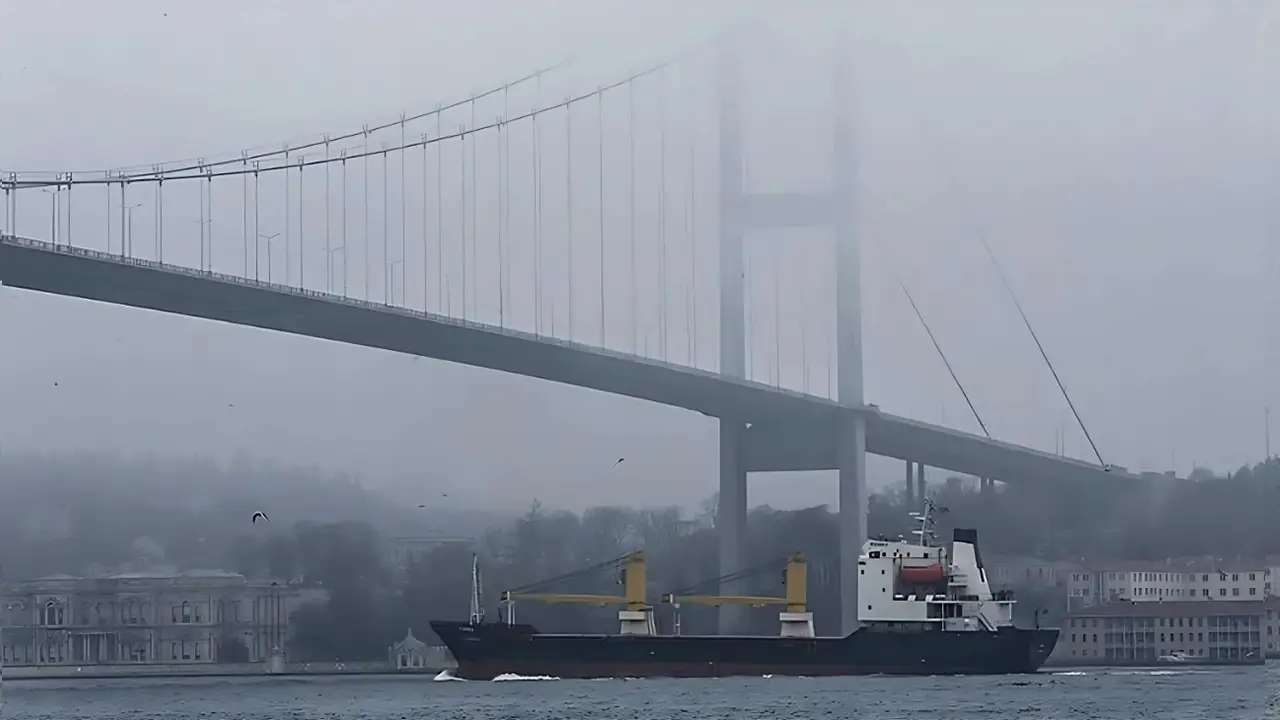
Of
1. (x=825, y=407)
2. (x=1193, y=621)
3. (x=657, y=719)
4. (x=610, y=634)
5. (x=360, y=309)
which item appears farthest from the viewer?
(x=1193, y=621)

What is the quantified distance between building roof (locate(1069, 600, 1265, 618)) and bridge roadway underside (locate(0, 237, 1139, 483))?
15.5ft

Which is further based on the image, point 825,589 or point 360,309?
point 825,589

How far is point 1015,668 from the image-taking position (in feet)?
141

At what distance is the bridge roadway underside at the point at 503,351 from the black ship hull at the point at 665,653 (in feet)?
9.80

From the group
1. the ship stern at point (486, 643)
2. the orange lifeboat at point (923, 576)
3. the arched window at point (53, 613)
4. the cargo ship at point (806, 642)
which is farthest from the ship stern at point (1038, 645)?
the arched window at point (53, 613)

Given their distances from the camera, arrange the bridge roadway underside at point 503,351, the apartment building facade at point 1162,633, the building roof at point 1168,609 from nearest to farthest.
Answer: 1. the bridge roadway underside at point 503,351
2. the building roof at point 1168,609
3. the apartment building facade at point 1162,633

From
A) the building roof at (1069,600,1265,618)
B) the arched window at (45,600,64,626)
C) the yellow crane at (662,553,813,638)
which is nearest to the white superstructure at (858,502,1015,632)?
the yellow crane at (662,553,813,638)

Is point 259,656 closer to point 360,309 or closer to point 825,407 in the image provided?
point 360,309

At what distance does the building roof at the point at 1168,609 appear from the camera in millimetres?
47375

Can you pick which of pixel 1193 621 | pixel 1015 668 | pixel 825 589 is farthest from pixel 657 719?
pixel 1193 621

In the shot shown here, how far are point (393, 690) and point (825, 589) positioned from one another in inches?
393

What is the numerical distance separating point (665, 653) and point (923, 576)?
4504 mm

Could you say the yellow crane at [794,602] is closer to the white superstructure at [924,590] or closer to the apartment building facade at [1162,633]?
the white superstructure at [924,590]

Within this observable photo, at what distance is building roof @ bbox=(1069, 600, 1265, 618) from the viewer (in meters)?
47.4
